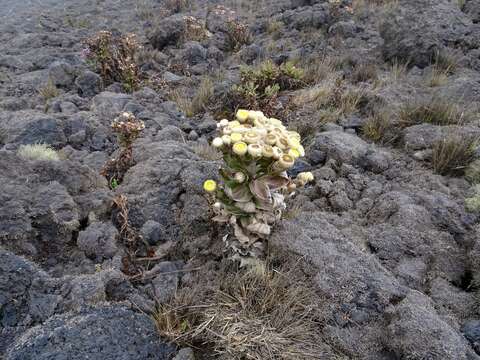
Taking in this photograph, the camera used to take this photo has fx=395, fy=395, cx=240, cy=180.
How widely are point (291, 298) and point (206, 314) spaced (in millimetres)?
486

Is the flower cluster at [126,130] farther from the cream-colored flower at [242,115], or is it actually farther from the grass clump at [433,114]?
the grass clump at [433,114]

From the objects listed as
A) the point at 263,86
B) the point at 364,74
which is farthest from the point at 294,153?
the point at 364,74

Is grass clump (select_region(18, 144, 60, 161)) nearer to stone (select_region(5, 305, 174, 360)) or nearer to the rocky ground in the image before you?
the rocky ground

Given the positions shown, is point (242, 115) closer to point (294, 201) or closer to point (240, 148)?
point (240, 148)

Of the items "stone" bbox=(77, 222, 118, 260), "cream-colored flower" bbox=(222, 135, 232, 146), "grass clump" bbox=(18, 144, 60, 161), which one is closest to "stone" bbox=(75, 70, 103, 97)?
"grass clump" bbox=(18, 144, 60, 161)

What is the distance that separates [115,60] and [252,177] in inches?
160

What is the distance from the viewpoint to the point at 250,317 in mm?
2189

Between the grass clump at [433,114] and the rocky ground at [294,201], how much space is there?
0.03 meters

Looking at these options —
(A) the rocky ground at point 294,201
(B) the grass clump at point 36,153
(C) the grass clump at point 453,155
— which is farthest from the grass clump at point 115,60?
(C) the grass clump at point 453,155

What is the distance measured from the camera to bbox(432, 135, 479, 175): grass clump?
3406 millimetres

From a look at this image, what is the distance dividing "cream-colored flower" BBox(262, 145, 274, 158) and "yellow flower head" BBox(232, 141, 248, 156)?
0.33 ft

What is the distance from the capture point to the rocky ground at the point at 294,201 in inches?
85.2

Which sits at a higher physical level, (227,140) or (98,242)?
(227,140)

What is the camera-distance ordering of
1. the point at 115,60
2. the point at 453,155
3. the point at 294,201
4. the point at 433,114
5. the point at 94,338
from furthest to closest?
the point at 115,60 < the point at 433,114 < the point at 453,155 < the point at 294,201 < the point at 94,338
